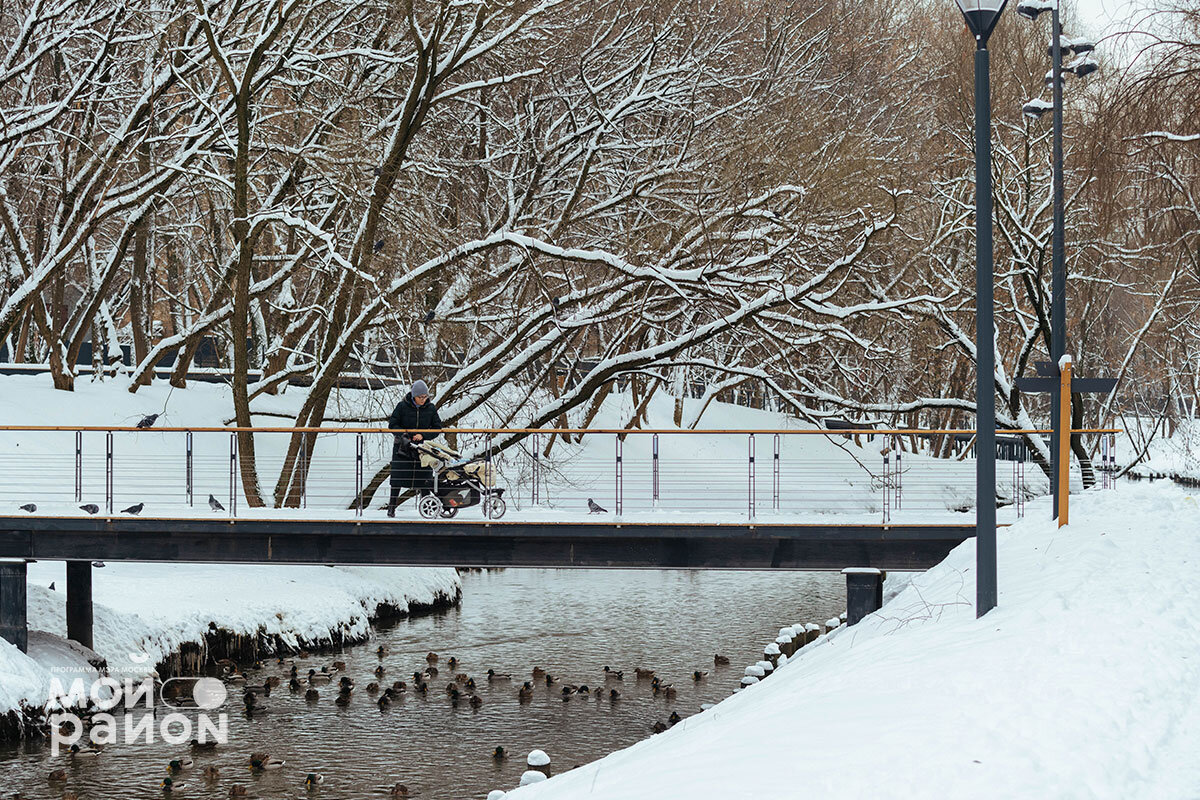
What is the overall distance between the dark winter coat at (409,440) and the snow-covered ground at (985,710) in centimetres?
787

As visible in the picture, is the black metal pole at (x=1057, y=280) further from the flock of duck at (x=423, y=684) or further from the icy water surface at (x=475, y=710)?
the flock of duck at (x=423, y=684)

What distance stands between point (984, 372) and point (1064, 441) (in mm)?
3536

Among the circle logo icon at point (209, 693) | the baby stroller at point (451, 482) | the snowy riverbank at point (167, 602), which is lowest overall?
the circle logo icon at point (209, 693)

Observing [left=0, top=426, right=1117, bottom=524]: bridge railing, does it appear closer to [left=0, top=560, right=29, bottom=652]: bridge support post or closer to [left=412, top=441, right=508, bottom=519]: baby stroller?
[left=412, top=441, right=508, bottom=519]: baby stroller

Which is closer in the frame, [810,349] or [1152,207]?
[1152,207]

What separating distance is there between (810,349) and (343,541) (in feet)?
40.1

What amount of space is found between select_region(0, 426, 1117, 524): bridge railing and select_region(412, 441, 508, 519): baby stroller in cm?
21

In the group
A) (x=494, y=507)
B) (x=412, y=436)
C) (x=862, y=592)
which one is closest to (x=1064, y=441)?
(x=862, y=592)

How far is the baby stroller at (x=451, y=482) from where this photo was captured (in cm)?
1669

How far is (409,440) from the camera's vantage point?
1747 centimetres

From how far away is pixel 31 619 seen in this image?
61.2ft

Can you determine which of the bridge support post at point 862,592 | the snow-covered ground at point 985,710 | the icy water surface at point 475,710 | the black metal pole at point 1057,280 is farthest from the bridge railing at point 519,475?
the snow-covered ground at point 985,710

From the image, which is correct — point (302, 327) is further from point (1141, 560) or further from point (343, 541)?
point (1141, 560)

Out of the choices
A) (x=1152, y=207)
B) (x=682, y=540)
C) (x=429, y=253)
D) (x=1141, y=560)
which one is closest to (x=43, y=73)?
(x=429, y=253)
